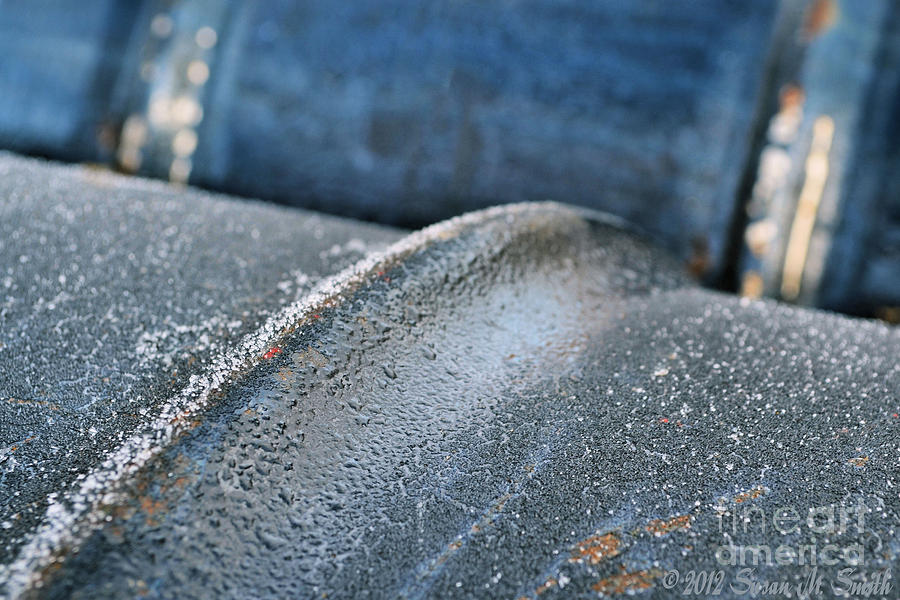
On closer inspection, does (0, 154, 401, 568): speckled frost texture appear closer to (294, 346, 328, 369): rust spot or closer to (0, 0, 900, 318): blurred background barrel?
(294, 346, 328, 369): rust spot

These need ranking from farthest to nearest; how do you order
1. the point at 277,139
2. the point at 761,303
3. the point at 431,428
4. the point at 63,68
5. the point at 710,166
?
the point at 63,68, the point at 277,139, the point at 710,166, the point at 761,303, the point at 431,428

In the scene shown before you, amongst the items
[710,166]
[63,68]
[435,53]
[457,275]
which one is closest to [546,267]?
[457,275]

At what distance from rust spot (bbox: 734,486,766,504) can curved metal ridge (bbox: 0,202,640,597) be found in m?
0.37

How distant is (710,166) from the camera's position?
129 centimetres

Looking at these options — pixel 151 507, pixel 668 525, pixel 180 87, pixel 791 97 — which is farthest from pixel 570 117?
pixel 151 507

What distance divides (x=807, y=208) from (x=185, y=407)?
4.00 feet

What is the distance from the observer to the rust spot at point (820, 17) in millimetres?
1241

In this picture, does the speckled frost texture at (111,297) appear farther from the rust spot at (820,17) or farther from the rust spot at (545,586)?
the rust spot at (820,17)

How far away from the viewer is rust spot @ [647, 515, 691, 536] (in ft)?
1.53

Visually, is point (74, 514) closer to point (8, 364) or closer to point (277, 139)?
point (8, 364)

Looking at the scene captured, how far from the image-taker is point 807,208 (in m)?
1.28

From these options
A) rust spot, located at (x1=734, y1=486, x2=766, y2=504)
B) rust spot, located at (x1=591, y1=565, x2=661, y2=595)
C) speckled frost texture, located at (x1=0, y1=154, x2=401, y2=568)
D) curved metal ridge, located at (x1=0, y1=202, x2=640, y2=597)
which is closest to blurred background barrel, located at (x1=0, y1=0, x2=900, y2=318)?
speckled frost texture, located at (x1=0, y1=154, x2=401, y2=568)

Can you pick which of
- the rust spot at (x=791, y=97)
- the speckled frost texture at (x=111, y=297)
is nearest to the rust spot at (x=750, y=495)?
the speckled frost texture at (x=111, y=297)

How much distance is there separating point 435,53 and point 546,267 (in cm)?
78
